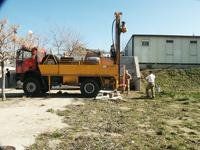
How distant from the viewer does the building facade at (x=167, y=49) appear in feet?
125

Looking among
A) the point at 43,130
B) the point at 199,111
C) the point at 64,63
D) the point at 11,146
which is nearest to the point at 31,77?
the point at 64,63

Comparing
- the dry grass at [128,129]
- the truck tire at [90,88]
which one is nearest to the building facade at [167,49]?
the truck tire at [90,88]

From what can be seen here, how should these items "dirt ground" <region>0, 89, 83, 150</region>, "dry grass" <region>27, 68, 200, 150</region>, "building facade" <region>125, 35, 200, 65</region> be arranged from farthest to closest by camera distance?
1. "building facade" <region>125, 35, 200, 65</region>
2. "dirt ground" <region>0, 89, 83, 150</region>
3. "dry grass" <region>27, 68, 200, 150</region>

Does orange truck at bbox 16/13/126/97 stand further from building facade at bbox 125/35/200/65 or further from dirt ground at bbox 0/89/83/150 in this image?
building facade at bbox 125/35/200/65

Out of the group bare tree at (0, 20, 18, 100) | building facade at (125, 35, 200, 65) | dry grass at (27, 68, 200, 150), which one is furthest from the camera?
building facade at (125, 35, 200, 65)

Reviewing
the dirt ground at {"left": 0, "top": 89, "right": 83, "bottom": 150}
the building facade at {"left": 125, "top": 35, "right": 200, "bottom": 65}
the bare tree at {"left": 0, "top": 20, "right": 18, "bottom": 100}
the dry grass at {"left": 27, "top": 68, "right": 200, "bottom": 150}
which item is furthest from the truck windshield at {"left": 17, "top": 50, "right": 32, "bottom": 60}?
the building facade at {"left": 125, "top": 35, "right": 200, "bottom": 65}

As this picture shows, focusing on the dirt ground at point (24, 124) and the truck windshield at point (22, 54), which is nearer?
the dirt ground at point (24, 124)

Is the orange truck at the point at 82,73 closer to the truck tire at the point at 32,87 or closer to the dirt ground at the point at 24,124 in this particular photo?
the truck tire at the point at 32,87

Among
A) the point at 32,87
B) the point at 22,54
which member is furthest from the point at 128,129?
the point at 22,54

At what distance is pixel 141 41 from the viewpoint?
38344mm

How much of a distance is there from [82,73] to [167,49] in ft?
55.6

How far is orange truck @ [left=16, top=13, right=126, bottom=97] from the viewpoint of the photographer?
23094 mm

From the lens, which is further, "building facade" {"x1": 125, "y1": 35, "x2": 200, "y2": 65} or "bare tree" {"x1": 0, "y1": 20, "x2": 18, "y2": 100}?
"building facade" {"x1": 125, "y1": 35, "x2": 200, "y2": 65}

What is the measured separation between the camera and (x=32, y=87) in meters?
23.6
